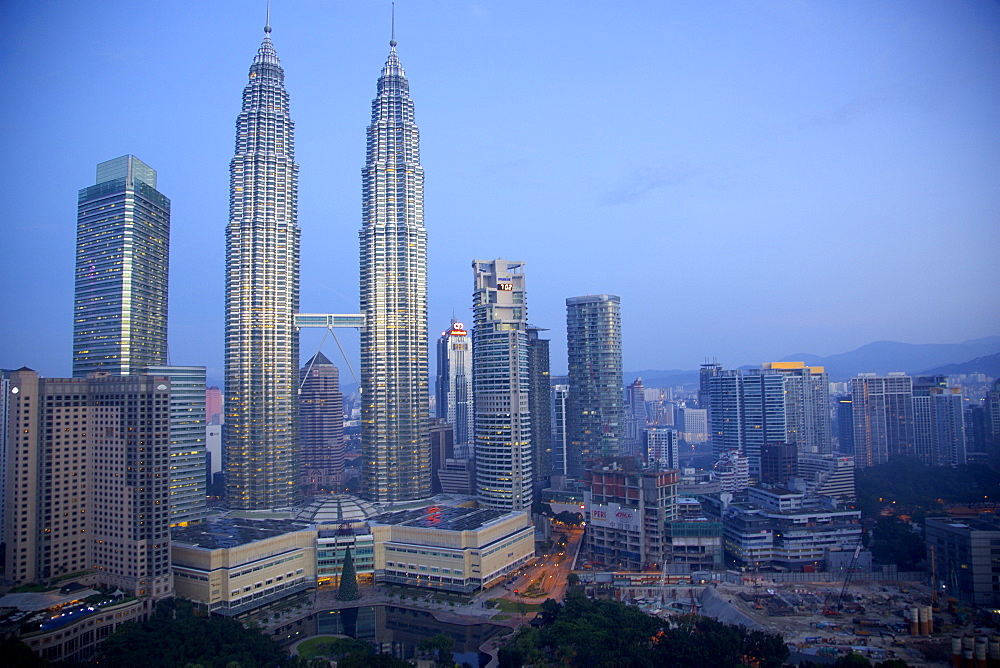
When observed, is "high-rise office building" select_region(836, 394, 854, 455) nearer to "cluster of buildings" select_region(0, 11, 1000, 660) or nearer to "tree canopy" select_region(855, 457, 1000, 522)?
"cluster of buildings" select_region(0, 11, 1000, 660)

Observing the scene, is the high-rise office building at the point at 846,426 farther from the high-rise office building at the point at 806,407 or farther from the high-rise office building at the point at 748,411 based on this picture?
the high-rise office building at the point at 748,411

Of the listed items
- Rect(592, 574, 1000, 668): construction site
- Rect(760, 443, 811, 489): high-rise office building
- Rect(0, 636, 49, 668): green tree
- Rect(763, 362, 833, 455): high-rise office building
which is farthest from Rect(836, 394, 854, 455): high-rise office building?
Rect(0, 636, 49, 668): green tree

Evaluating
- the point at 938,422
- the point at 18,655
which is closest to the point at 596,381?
the point at 938,422

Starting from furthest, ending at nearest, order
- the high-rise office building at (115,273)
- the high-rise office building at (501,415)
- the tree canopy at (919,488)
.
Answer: the tree canopy at (919,488), the high-rise office building at (115,273), the high-rise office building at (501,415)

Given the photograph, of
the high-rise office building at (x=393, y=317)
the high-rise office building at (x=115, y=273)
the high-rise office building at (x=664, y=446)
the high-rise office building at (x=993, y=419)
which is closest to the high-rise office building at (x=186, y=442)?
the high-rise office building at (x=115, y=273)

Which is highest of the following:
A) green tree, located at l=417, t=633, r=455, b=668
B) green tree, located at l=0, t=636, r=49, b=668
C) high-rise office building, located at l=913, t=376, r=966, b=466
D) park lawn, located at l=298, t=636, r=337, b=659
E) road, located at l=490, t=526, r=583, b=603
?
high-rise office building, located at l=913, t=376, r=966, b=466

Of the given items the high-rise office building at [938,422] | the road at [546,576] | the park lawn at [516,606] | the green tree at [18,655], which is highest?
the high-rise office building at [938,422]

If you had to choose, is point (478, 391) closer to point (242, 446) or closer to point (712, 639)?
point (242, 446)
